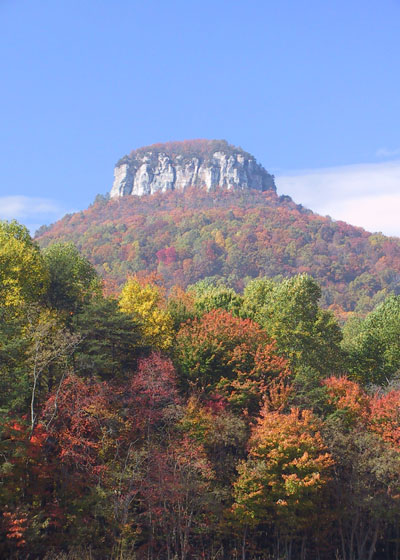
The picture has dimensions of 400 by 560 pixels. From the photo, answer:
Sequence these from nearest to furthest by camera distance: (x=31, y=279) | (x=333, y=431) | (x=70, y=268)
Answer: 1. (x=333, y=431)
2. (x=31, y=279)
3. (x=70, y=268)

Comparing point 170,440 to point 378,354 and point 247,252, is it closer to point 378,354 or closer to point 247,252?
point 378,354

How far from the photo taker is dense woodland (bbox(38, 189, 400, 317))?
5832 inches

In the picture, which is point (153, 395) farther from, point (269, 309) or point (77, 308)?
point (269, 309)

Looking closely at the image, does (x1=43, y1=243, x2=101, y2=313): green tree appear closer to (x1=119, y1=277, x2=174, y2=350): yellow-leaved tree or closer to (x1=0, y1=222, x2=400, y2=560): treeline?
(x1=0, y1=222, x2=400, y2=560): treeline

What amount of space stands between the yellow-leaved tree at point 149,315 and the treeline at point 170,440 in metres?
0.14

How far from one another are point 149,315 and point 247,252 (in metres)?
124

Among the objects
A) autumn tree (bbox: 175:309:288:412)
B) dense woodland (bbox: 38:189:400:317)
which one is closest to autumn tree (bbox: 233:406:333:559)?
autumn tree (bbox: 175:309:288:412)

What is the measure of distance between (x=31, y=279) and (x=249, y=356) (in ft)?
46.3

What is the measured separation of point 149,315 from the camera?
1591 inches

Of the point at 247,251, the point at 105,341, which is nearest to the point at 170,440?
the point at 105,341

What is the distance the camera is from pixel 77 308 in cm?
3866

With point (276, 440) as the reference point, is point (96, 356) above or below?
above

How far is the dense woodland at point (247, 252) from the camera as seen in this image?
148m

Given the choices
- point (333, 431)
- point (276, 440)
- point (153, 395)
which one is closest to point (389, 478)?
point (333, 431)
